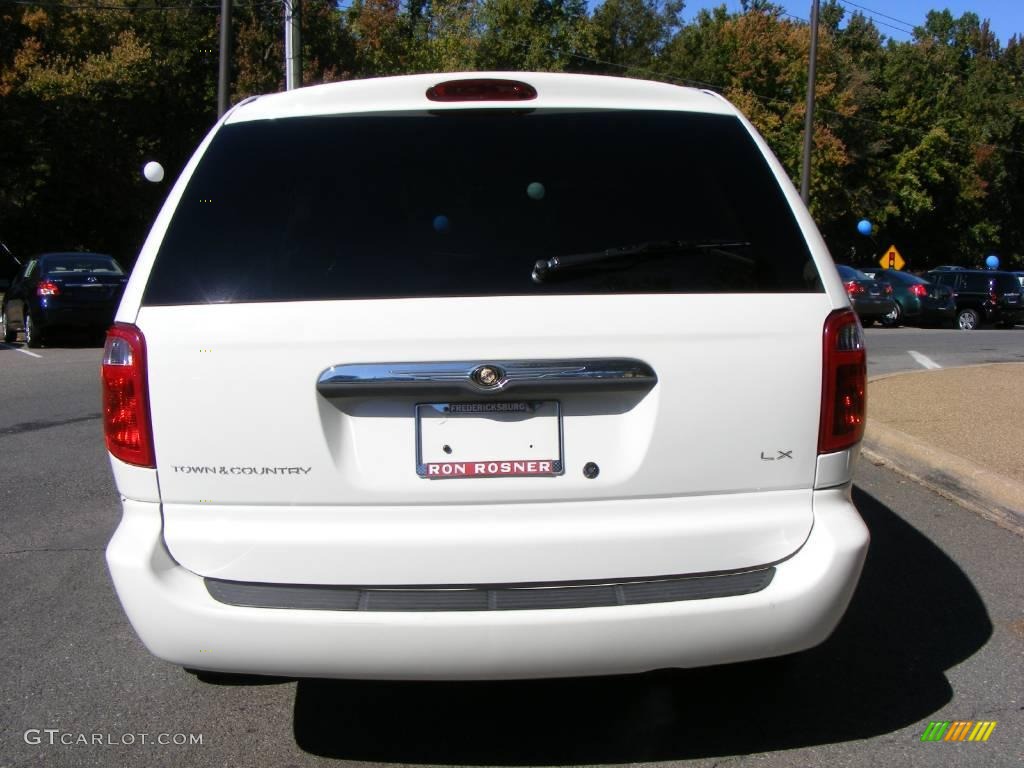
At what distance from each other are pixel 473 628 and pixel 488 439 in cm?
49

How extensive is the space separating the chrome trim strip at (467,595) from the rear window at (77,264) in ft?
54.7

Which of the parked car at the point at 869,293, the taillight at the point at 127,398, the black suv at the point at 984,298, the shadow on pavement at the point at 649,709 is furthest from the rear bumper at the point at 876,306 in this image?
the taillight at the point at 127,398

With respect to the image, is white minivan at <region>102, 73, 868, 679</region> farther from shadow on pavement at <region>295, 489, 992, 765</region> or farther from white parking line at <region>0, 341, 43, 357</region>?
white parking line at <region>0, 341, 43, 357</region>

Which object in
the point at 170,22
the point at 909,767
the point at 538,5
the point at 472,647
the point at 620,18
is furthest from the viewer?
the point at 620,18

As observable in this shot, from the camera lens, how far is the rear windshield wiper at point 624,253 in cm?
291

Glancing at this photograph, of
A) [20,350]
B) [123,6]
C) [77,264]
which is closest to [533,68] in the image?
[123,6]

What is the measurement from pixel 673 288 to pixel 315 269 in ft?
3.20

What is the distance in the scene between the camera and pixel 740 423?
2893 millimetres

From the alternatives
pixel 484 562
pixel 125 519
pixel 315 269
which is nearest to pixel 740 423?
pixel 484 562

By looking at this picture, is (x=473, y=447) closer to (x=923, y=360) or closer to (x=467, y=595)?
(x=467, y=595)

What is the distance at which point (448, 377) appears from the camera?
2805mm

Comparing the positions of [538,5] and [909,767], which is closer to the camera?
[909,767]

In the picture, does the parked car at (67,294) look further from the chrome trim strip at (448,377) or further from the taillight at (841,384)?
the taillight at (841,384)

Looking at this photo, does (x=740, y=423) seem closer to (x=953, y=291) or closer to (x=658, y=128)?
(x=658, y=128)
